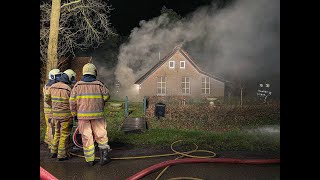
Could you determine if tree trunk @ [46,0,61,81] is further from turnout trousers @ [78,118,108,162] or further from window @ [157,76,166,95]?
turnout trousers @ [78,118,108,162]

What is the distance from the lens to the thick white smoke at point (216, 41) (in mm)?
8633

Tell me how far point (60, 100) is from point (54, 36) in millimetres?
3693

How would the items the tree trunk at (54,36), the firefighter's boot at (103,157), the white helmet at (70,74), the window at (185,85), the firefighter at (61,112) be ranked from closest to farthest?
the firefighter's boot at (103,157)
the firefighter at (61,112)
the white helmet at (70,74)
the tree trunk at (54,36)
the window at (185,85)

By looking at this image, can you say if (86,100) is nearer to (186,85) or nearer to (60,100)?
(60,100)

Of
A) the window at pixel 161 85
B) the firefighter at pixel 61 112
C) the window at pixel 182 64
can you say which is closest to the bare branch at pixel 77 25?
the window at pixel 161 85

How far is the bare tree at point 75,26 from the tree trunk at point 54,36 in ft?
0.41

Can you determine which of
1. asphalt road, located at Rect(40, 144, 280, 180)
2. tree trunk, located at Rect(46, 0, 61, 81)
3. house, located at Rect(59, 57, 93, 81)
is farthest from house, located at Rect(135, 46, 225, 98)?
asphalt road, located at Rect(40, 144, 280, 180)

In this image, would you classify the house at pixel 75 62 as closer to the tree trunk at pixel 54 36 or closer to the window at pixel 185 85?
the tree trunk at pixel 54 36

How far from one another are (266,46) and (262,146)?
3.87 m

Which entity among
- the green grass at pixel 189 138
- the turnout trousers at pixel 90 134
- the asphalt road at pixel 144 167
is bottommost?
the asphalt road at pixel 144 167

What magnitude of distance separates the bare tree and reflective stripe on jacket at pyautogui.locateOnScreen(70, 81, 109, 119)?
3.80 m

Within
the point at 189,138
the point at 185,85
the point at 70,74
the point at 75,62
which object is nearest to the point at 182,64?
the point at 185,85

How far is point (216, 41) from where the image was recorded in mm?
9383

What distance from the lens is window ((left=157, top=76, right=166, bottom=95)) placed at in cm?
899
